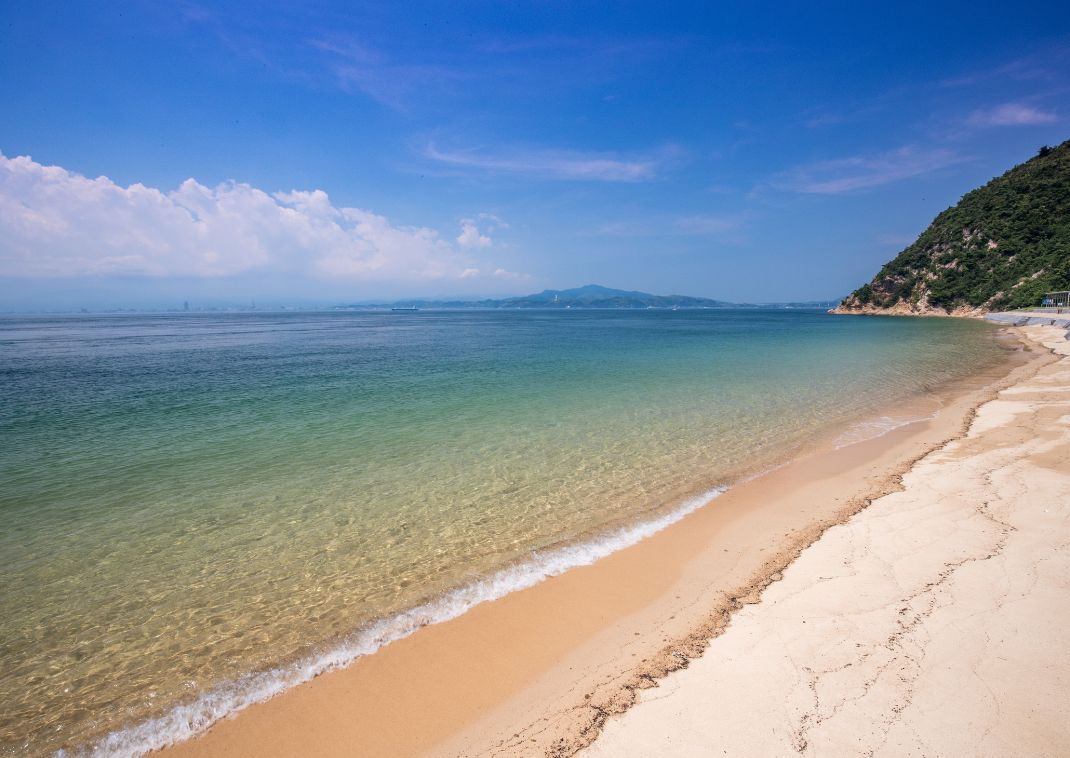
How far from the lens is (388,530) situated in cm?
857

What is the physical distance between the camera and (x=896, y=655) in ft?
15.1

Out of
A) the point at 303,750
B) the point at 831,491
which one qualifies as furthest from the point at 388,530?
the point at 831,491

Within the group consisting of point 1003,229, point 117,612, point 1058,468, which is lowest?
point 117,612

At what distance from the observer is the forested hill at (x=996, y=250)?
7162 centimetres

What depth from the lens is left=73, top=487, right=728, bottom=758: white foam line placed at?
4.52m

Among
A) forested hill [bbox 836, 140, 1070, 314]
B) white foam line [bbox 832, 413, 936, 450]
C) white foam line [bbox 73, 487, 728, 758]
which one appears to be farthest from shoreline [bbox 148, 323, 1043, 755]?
forested hill [bbox 836, 140, 1070, 314]

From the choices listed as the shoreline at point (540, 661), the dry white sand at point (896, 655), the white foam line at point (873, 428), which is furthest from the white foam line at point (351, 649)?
the white foam line at point (873, 428)

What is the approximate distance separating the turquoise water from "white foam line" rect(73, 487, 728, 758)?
0.03 meters

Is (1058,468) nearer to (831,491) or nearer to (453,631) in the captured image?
(831,491)

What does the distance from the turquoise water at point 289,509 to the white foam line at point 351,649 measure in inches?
1.1

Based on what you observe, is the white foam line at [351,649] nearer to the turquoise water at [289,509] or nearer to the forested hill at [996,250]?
the turquoise water at [289,509]

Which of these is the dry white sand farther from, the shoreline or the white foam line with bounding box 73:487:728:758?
the white foam line with bounding box 73:487:728:758

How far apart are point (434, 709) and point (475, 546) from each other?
337cm

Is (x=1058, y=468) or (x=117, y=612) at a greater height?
(x=1058, y=468)
